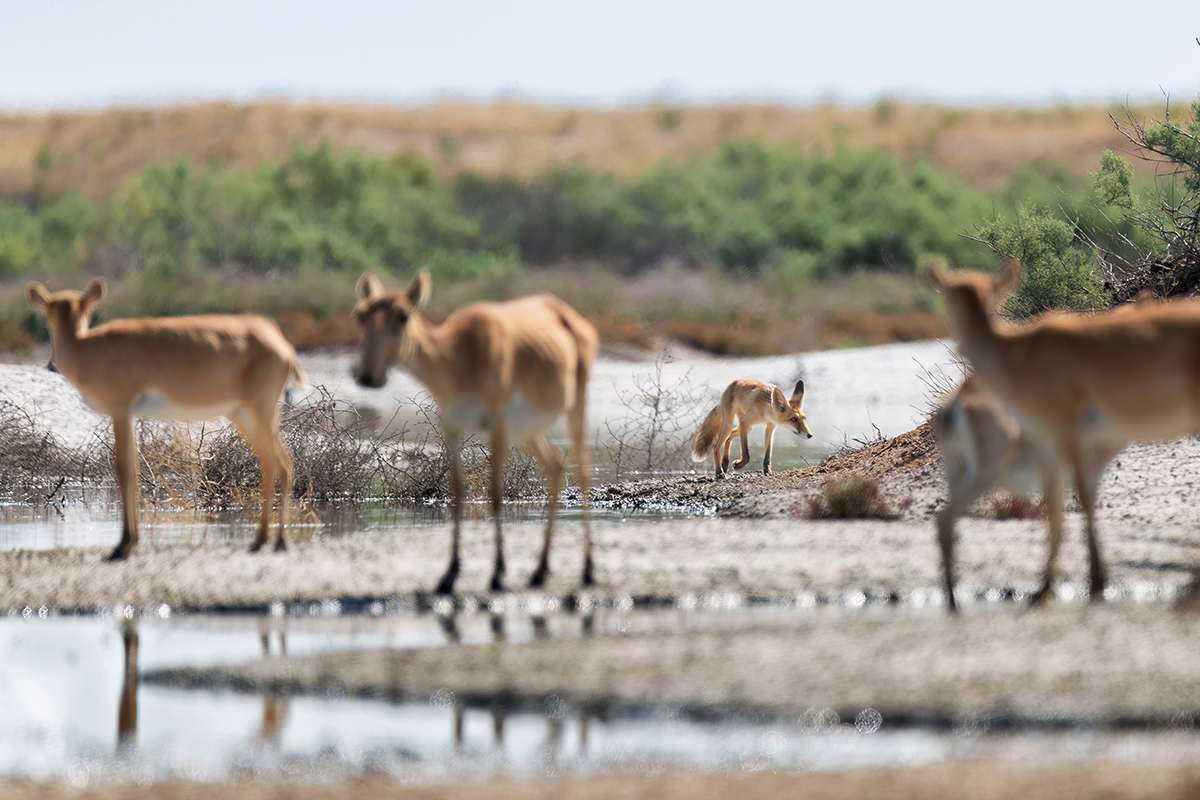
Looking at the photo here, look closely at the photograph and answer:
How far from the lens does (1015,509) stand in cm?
1440

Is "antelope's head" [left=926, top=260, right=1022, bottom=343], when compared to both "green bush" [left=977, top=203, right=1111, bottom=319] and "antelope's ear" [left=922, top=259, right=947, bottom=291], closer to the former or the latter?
"antelope's ear" [left=922, top=259, right=947, bottom=291]

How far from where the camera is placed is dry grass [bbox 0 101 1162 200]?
7538 centimetres

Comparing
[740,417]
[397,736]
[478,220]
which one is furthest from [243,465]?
[478,220]

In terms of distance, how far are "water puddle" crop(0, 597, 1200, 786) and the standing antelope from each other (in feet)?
11.1

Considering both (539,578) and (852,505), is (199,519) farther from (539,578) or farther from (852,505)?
(852,505)

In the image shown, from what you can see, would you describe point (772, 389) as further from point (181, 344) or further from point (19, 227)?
point (19, 227)

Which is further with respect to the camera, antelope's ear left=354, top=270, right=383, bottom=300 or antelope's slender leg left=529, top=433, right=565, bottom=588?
antelope's slender leg left=529, top=433, right=565, bottom=588

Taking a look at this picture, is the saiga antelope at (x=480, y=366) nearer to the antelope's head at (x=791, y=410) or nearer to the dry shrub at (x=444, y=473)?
the dry shrub at (x=444, y=473)

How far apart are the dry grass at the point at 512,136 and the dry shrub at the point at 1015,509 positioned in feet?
191

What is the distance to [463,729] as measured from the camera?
22.6 ft

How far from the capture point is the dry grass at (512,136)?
2968 inches

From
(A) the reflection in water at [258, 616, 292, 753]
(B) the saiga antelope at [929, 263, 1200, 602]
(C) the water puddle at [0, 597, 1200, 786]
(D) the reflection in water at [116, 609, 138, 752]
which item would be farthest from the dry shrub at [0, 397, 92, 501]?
(B) the saiga antelope at [929, 263, 1200, 602]

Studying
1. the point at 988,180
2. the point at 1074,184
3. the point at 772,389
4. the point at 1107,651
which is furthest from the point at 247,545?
the point at 988,180

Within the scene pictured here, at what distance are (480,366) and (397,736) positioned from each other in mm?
3964
